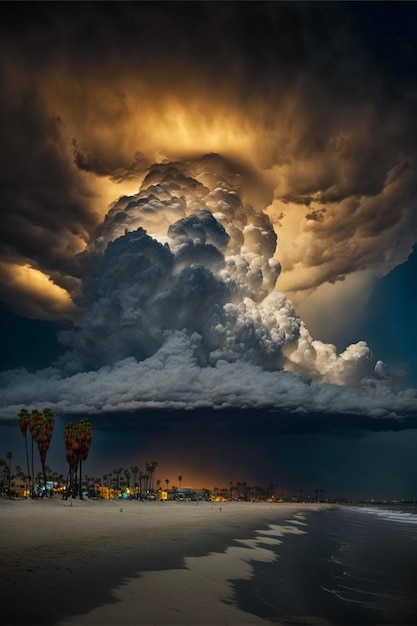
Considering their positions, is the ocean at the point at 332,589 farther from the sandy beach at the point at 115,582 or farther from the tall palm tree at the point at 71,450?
the tall palm tree at the point at 71,450

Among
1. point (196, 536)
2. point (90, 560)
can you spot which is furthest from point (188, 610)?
point (196, 536)

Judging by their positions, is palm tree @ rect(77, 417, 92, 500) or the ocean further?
palm tree @ rect(77, 417, 92, 500)

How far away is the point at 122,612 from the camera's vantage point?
13.8 meters

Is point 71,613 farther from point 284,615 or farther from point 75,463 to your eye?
point 75,463

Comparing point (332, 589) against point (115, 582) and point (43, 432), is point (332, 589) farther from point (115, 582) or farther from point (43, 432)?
point (43, 432)

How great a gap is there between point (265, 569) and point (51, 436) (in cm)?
7908

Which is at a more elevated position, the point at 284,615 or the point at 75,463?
the point at 75,463

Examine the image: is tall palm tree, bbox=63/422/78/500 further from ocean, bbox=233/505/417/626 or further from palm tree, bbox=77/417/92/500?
ocean, bbox=233/505/417/626

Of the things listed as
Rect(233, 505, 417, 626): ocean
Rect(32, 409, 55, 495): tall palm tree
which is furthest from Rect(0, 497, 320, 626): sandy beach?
Rect(32, 409, 55, 495): tall palm tree

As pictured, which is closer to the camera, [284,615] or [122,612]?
[122,612]

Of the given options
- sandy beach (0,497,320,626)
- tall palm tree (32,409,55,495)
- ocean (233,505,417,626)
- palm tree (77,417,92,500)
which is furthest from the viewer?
palm tree (77,417,92,500)

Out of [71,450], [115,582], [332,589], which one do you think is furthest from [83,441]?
[115,582]

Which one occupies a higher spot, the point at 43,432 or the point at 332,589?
the point at 43,432

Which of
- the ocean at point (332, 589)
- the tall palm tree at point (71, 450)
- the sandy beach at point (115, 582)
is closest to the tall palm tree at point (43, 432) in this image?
the tall palm tree at point (71, 450)
